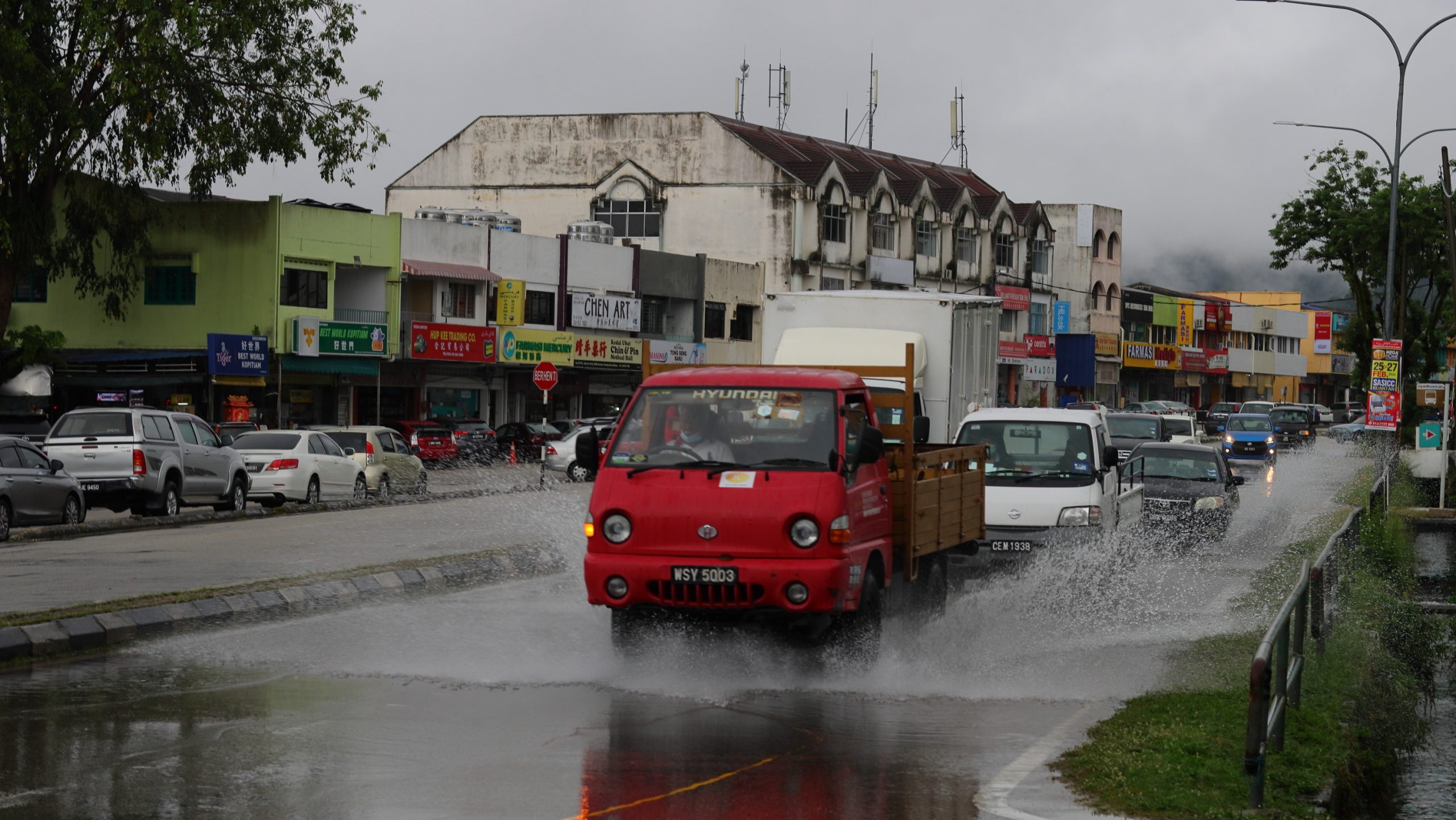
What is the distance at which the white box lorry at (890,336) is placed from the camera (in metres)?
23.0

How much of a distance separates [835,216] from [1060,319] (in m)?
24.0

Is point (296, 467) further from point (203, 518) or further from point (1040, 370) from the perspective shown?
point (1040, 370)

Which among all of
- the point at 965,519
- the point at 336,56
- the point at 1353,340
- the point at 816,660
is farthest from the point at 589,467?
the point at 1353,340

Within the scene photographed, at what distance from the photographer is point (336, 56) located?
40.3m

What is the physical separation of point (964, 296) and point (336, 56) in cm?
2190

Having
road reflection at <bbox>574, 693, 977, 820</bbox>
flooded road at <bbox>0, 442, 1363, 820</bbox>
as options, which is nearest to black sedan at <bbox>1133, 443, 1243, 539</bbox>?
flooded road at <bbox>0, 442, 1363, 820</bbox>

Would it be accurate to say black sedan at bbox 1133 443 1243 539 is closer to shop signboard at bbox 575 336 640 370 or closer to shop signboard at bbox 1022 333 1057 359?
shop signboard at bbox 575 336 640 370

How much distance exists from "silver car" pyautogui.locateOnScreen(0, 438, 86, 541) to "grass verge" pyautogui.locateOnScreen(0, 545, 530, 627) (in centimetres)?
626

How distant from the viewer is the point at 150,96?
3756 cm

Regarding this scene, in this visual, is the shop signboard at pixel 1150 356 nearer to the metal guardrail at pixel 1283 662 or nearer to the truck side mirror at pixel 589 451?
the metal guardrail at pixel 1283 662

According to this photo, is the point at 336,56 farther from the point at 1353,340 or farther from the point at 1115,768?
the point at 1353,340

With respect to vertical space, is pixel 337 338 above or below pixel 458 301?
below

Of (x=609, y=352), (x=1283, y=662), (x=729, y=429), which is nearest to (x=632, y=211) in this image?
(x=609, y=352)

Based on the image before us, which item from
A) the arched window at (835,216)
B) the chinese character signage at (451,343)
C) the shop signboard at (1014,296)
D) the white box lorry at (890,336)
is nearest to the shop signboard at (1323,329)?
the shop signboard at (1014,296)
